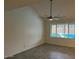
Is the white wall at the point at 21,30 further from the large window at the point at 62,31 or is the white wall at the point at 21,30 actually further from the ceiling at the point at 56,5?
the large window at the point at 62,31

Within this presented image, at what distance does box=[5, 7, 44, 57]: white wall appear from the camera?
580 cm

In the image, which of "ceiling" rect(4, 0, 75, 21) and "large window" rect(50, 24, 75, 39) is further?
"large window" rect(50, 24, 75, 39)

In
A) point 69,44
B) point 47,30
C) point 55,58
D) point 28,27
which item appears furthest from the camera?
point 47,30

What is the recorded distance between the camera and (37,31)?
338 inches

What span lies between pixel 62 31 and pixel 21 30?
3477 mm

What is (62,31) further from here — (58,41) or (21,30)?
(21,30)

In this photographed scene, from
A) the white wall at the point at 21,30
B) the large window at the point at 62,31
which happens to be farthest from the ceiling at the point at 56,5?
the large window at the point at 62,31

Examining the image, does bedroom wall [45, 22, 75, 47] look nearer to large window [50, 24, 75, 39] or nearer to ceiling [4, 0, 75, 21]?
large window [50, 24, 75, 39]

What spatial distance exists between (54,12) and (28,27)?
2.02 m

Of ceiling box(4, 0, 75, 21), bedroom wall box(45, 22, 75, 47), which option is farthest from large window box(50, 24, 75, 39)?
ceiling box(4, 0, 75, 21)

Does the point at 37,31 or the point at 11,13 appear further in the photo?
the point at 37,31

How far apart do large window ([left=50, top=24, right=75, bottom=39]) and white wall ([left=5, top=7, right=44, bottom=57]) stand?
102 cm
